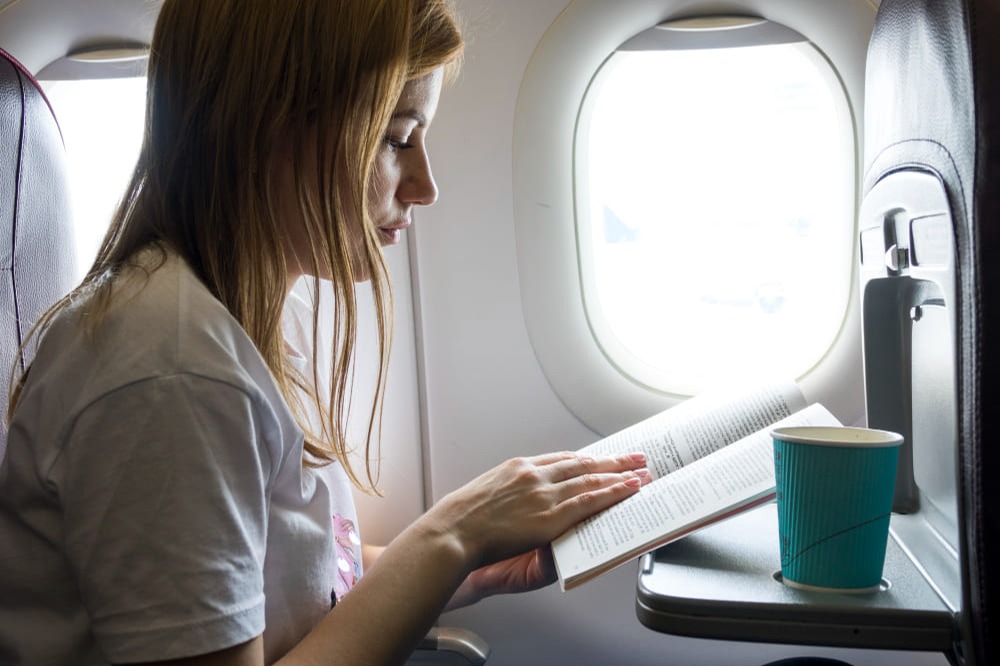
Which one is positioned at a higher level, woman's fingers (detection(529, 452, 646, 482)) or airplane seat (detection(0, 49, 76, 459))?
airplane seat (detection(0, 49, 76, 459))

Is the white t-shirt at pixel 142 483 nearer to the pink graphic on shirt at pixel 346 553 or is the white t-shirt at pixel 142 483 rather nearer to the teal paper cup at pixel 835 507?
the pink graphic on shirt at pixel 346 553

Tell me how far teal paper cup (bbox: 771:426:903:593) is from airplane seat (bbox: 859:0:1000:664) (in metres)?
0.06

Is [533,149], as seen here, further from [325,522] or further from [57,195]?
[325,522]

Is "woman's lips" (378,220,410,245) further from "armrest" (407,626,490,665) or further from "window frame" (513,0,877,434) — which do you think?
"armrest" (407,626,490,665)

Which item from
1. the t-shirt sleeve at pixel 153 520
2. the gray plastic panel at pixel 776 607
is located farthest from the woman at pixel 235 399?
the gray plastic panel at pixel 776 607

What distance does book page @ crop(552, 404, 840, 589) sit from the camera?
845 millimetres

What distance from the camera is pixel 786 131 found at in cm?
164

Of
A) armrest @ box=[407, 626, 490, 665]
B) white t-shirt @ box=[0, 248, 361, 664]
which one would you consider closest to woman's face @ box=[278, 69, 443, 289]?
white t-shirt @ box=[0, 248, 361, 664]

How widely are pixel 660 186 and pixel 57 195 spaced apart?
1024 mm

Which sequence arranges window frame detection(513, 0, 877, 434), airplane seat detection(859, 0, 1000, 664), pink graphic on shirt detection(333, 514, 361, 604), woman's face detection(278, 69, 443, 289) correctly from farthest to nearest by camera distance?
1. window frame detection(513, 0, 877, 434)
2. pink graphic on shirt detection(333, 514, 361, 604)
3. woman's face detection(278, 69, 443, 289)
4. airplane seat detection(859, 0, 1000, 664)

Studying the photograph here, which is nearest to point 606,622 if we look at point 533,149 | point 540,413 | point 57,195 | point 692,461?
point 540,413

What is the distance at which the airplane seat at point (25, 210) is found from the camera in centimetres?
110

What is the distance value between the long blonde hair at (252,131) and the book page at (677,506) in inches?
9.8

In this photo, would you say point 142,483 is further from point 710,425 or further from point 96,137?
point 96,137
